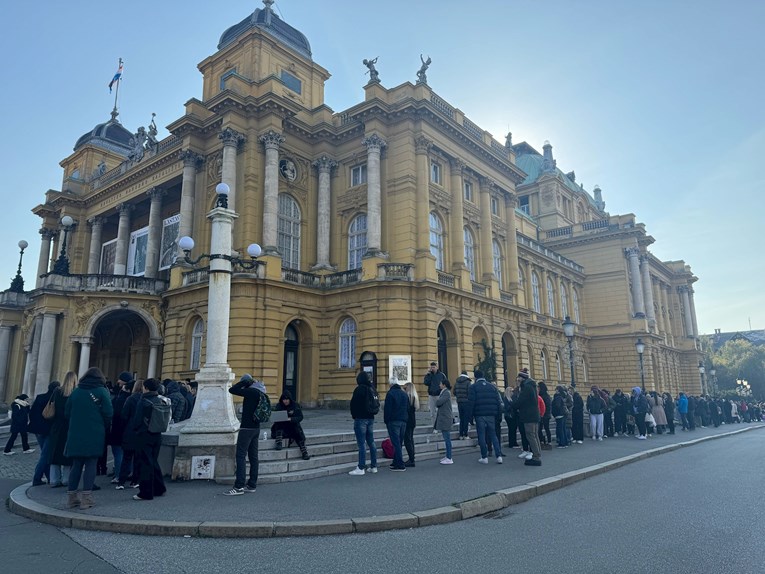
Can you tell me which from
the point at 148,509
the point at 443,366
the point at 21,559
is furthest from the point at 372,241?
the point at 21,559

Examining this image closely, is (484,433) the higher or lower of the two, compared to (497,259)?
lower

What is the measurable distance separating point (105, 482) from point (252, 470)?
3334 millimetres

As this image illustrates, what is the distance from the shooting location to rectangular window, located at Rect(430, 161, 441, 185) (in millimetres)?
28453

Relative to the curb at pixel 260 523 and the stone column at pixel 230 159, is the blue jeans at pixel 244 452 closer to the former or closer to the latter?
the curb at pixel 260 523

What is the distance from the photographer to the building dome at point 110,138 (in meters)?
43.1

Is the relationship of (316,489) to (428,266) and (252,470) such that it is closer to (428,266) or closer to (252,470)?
(252,470)

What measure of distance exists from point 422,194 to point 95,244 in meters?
25.0

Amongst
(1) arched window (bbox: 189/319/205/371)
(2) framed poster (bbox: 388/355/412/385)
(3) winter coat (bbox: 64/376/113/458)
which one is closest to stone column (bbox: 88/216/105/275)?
(1) arched window (bbox: 189/319/205/371)

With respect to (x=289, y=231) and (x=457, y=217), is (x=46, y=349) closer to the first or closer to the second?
(x=289, y=231)

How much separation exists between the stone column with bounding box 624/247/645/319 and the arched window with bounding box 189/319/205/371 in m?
38.9

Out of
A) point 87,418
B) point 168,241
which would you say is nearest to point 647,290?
point 168,241

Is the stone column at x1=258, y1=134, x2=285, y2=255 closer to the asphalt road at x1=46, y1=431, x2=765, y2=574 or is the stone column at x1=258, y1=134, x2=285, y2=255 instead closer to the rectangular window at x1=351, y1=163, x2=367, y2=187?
the rectangular window at x1=351, y1=163, x2=367, y2=187

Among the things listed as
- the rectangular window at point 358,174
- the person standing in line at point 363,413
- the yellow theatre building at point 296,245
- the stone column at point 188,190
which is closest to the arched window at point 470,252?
the yellow theatre building at point 296,245

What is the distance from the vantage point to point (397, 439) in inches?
435
